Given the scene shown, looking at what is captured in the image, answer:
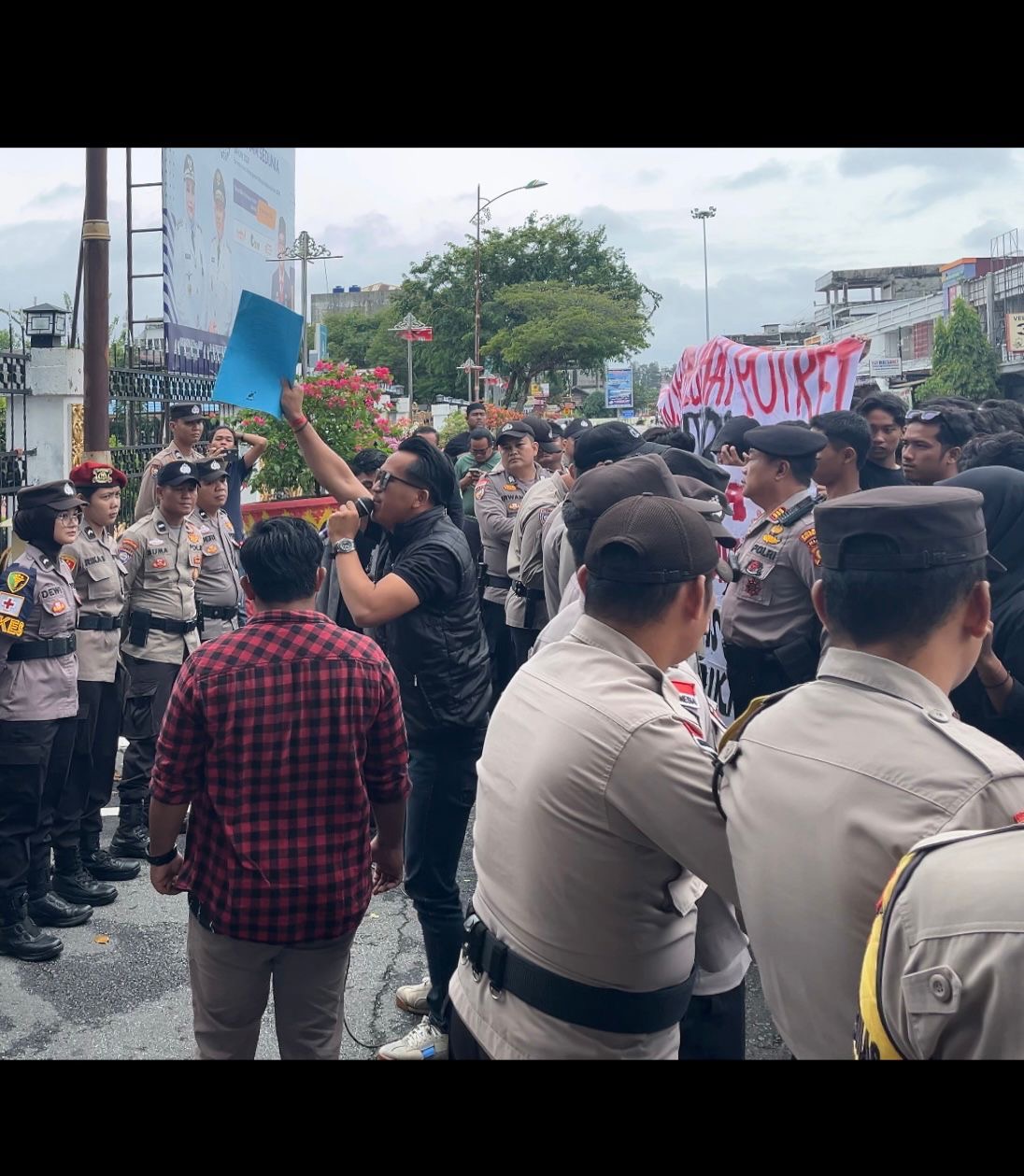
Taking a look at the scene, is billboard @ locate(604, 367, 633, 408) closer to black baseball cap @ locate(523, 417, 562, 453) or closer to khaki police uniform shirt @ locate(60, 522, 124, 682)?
black baseball cap @ locate(523, 417, 562, 453)

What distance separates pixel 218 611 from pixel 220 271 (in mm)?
13405

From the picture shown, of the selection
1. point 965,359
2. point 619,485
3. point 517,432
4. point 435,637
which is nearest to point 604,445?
point 435,637

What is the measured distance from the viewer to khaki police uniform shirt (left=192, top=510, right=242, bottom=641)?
19.7ft

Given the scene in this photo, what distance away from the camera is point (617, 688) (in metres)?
1.83

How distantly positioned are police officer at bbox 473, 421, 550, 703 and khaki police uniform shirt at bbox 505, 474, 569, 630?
610mm

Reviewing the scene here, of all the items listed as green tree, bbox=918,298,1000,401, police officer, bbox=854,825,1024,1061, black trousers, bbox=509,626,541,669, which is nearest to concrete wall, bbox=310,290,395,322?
green tree, bbox=918,298,1000,401

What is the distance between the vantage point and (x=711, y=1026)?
2268mm

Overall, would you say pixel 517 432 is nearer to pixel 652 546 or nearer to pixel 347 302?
pixel 652 546

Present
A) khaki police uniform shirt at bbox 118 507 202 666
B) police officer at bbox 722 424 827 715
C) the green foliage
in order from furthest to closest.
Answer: the green foliage → khaki police uniform shirt at bbox 118 507 202 666 → police officer at bbox 722 424 827 715

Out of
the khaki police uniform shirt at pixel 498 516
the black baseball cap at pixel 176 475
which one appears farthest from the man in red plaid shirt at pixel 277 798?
the khaki police uniform shirt at pixel 498 516

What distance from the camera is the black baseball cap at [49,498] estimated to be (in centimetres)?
470

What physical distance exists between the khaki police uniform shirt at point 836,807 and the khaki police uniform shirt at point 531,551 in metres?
4.26

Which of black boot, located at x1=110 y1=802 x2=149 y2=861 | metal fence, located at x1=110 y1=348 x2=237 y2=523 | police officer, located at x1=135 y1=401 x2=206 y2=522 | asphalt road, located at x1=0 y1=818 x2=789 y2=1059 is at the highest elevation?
metal fence, located at x1=110 y1=348 x2=237 y2=523

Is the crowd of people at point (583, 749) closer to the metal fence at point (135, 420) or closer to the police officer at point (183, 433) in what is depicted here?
the police officer at point (183, 433)
